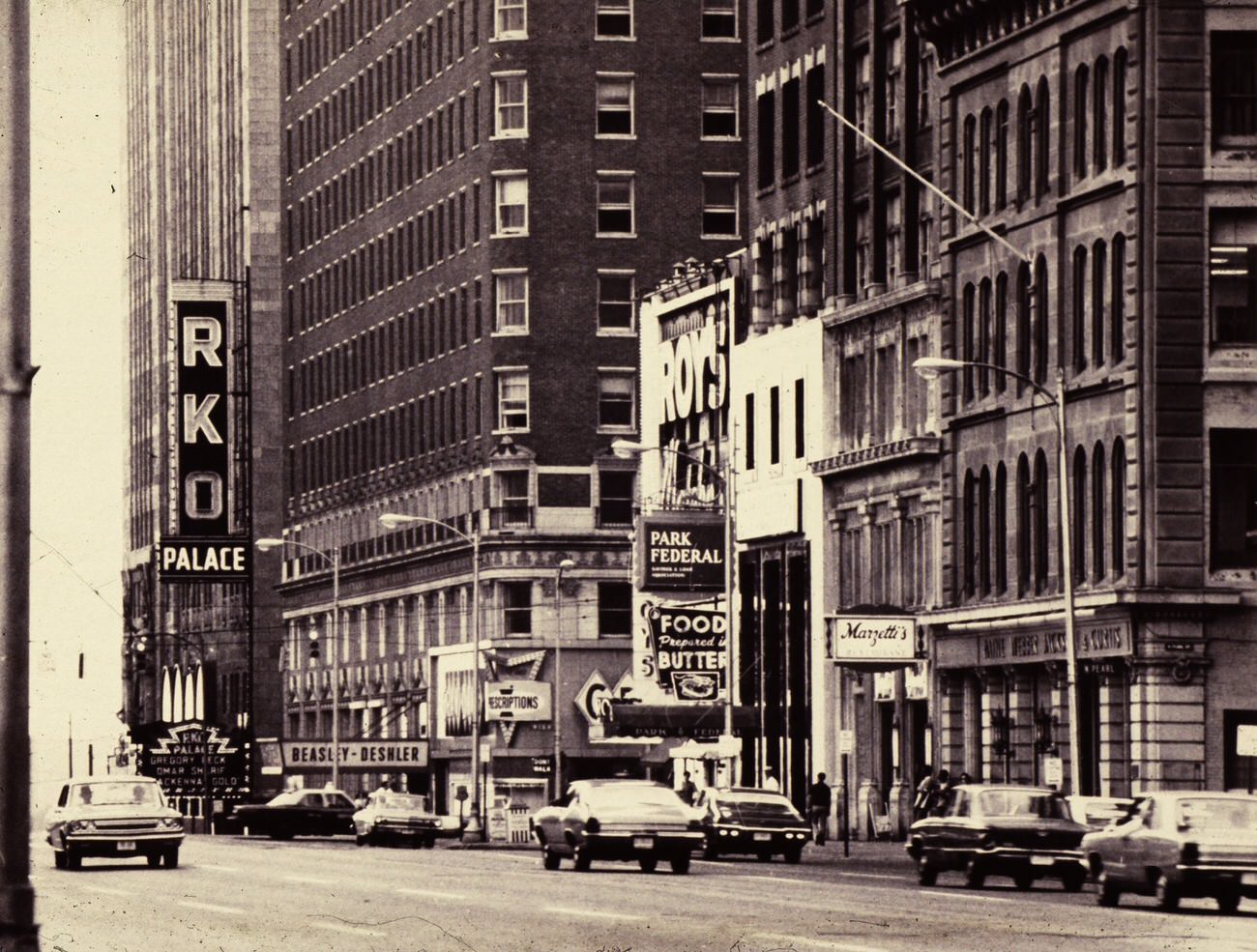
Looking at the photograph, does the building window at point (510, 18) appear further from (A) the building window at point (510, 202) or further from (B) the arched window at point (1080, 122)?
(B) the arched window at point (1080, 122)

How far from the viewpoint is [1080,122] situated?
65.6 metres

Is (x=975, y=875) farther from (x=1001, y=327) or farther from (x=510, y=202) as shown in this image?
(x=510, y=202)

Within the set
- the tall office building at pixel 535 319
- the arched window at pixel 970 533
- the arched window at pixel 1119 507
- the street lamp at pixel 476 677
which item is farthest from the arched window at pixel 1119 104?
the tall office building at pixel 535 319

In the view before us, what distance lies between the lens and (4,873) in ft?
46.8

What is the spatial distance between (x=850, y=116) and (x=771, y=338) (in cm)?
791

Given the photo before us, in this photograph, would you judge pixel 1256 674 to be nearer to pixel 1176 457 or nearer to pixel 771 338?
pixel 1176 457

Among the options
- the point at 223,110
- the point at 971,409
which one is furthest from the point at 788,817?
the point at 223,110

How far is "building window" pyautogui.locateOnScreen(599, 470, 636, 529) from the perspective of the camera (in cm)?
12019

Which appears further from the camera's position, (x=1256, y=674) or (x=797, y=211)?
(x=797, y=211)

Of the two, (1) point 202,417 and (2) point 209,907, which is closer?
(2) point 209,907

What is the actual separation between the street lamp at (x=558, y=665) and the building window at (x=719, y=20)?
2129 cm

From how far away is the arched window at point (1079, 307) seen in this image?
65.2 meters

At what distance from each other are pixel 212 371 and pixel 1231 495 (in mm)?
61149

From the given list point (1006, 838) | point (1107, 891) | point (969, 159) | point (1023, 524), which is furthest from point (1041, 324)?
point (1107, 891)
